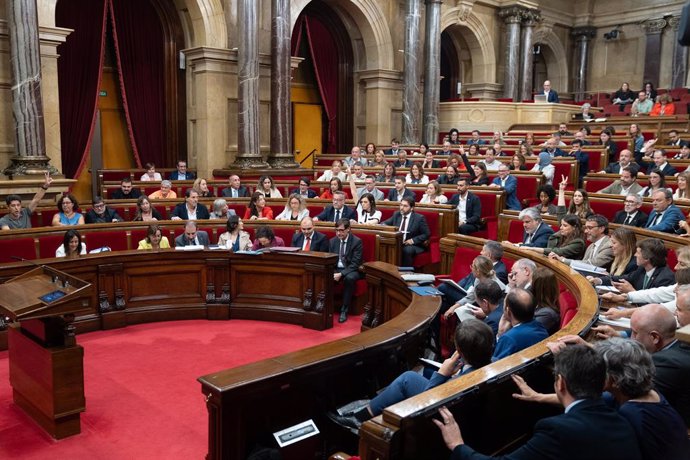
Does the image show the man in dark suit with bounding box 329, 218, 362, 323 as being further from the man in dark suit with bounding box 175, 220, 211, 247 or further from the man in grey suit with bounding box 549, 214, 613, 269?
the man in grey suit with bounding box 549, 214, 613, 269

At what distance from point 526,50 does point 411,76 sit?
500 centimetres

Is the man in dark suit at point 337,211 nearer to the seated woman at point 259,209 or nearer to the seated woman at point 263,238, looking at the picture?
the seated woman at point 259,209

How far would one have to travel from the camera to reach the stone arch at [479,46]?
16422 millimetres

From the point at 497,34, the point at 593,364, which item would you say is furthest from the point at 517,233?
the point at 497,34

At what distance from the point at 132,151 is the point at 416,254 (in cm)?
730

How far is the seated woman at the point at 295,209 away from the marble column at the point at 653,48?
52.4 ft

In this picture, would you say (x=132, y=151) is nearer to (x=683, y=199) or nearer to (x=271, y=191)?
(x=271, y=191)

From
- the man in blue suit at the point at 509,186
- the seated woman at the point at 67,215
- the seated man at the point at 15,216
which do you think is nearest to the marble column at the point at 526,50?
the man in blue suit at the point at 509,186

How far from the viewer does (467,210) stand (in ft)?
25.1

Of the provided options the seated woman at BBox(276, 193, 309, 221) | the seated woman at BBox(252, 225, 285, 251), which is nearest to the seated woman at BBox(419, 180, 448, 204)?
the seated woman at BBox(276, 193, 309, 221)

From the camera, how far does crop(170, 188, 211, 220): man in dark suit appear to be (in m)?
7.43

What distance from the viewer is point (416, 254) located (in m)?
6.78

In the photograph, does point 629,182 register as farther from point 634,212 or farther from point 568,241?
point 568,241

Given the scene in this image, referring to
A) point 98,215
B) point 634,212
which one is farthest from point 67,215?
point 634,212
